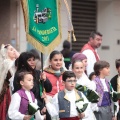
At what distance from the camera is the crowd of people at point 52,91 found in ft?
25.0

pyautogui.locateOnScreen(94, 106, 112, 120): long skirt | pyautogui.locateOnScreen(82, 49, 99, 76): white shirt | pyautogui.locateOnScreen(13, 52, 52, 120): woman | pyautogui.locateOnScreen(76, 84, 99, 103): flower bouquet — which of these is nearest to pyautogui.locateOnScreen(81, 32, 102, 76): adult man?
pyautogui.locateOnScreen(82, 49, 99, 76): white shirt

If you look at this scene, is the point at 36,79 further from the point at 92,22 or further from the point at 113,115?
the point at 92,22

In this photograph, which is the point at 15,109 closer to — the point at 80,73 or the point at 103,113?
the point at 80,73

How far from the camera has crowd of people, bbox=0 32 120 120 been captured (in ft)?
25.0

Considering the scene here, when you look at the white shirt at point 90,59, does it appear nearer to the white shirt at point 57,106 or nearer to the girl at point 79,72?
the girl at point 79,72

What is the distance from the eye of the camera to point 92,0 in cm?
1622

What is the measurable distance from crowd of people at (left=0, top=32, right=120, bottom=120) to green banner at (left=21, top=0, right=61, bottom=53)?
25cm

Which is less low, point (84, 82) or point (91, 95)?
point (84, 82)

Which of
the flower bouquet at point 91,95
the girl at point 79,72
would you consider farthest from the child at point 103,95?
the flower bouquet at point 91,95

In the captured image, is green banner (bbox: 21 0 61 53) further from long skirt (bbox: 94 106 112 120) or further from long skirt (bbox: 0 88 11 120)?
long skirt (bbox: 94 106 112 120)

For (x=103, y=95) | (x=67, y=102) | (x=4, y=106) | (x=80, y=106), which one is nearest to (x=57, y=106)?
(x=67, y=102)

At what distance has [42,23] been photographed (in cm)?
812

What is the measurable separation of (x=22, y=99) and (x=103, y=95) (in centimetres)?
189

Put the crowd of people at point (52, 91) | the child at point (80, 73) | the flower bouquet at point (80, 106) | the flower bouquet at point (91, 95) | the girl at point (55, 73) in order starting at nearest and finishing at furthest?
the crowd of people at point (52, 91)
the flower bouquet at point (80, 106)
the flower bouquet at point (91, 95)
the girl at point (55, 73)
the child at point (80, 73)
